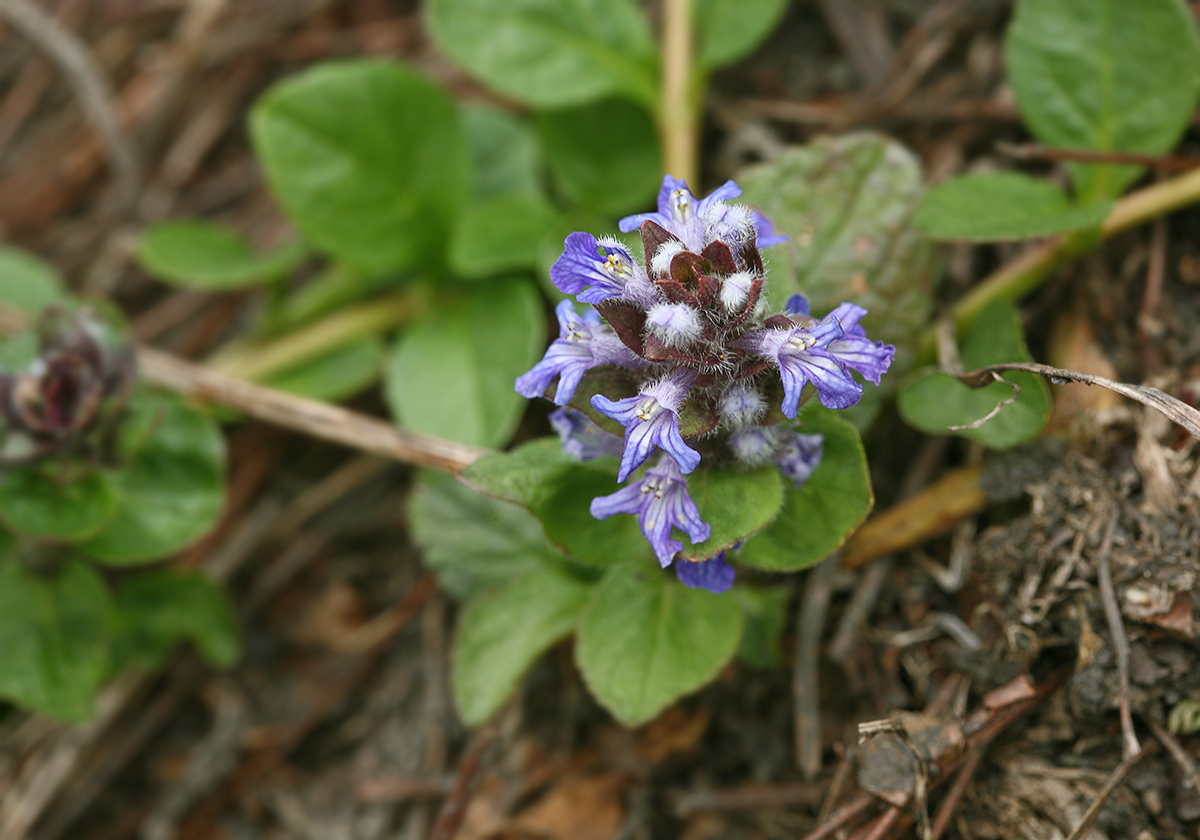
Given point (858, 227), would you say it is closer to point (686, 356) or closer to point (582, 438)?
point (686, 356)

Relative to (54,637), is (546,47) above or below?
above

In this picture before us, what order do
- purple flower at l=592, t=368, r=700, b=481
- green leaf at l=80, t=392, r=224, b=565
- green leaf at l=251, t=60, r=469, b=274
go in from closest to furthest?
1. purple flower at l=592, t=368, r=700, b=481
2. green leaf at l=80, t=392, r=224, b=565
3. green leaf at l=251, t=60, r=469, b=274

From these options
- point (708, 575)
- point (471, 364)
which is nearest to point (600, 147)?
point (471, 364)

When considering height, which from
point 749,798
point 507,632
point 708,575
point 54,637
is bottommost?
point 749,798

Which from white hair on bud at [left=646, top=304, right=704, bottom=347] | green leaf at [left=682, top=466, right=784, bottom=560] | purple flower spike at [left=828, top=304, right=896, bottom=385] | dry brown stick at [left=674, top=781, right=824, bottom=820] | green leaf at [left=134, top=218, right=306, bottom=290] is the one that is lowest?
dry brown stick at [left=674, top=781, right=824, bottom=820]

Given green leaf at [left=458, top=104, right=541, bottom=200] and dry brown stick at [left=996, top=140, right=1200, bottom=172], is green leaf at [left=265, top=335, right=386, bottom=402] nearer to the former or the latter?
green leaf at [left=458, top=104, right=541, bottom=200]

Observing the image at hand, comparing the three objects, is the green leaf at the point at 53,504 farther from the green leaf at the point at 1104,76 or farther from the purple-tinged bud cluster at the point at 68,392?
the green leaf at the point at 1104,76

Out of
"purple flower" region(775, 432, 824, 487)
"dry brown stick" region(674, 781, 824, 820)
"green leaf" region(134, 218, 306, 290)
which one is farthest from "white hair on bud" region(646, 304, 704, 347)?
"green leaf" region(134, 218, 306, 290)
